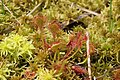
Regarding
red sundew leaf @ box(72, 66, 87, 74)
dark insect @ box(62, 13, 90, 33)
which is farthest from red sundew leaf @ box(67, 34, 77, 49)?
dark insect @ box(62, 13, 90, 33)

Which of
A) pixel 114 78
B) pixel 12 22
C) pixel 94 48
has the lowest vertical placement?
pixel 114 78

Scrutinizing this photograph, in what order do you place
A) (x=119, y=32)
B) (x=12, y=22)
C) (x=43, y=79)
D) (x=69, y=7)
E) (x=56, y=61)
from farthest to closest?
(x=69, y=7) < (x=12, y=22) < (x=119, y=32) < (x=56, y=61) < (x=43, y=79)

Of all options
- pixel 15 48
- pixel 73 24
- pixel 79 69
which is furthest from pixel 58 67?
pixel 73 24

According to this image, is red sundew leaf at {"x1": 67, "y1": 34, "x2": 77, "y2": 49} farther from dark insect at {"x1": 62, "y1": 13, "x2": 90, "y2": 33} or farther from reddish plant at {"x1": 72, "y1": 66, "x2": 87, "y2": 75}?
dark insect at {"x1": 62, "y1": 13, "x2": 90, "y2": 33}

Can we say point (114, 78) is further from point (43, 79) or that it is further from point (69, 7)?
point (69, 7)

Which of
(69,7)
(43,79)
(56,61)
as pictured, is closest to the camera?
(43,79)

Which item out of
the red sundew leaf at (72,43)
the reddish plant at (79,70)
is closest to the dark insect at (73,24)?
the red sundew leaf at (72,43)

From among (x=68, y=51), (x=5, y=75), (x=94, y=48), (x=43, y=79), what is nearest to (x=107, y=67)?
(x=94, y=48)

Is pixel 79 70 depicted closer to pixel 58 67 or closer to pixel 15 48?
pixel 58 67

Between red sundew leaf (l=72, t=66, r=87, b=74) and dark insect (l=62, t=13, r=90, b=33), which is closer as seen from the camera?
red sundew leaf (l=72, t=66, r=87, b=74)

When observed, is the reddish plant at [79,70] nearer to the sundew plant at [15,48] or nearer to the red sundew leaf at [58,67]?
the red sundew leaf at [58,67]

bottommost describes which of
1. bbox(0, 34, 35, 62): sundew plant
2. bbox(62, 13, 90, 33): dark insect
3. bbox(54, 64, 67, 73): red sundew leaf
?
bbox(54, 64, 67, 73): red sundew leaf
